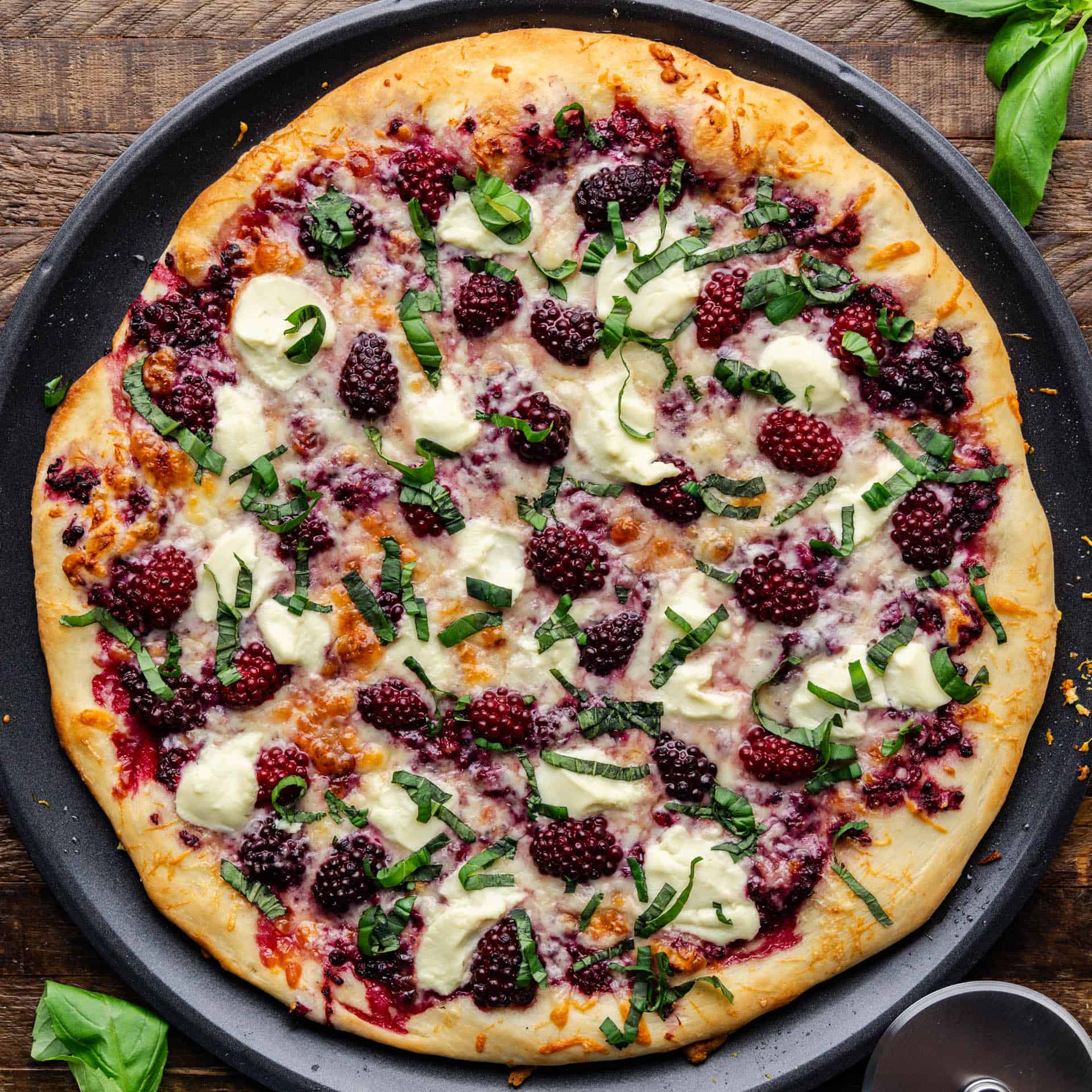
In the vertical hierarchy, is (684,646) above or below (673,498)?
below

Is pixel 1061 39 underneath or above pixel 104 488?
above

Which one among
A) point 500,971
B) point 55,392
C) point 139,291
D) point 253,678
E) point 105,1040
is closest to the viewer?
point 500,971

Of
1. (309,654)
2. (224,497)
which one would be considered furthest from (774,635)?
(224,497)

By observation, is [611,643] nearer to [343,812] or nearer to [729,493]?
[729,493]

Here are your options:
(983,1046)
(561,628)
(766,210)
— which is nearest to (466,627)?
(561,628)

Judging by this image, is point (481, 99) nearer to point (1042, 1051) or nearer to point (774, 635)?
point (774, 635)

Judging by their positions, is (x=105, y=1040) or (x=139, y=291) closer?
(x=105, y=1040)

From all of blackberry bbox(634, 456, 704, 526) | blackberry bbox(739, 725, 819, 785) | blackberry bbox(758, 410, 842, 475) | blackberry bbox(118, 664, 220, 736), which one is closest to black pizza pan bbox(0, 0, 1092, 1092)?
blackberry bbox(118, 664, 220, 736)

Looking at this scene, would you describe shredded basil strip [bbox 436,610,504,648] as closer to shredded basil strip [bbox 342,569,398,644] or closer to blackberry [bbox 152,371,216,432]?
shredded basil strip [bbox 342,569,398,644]
